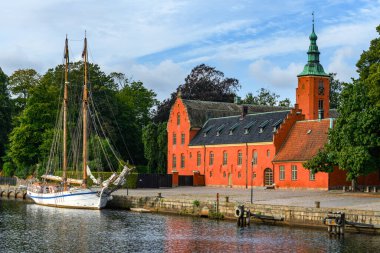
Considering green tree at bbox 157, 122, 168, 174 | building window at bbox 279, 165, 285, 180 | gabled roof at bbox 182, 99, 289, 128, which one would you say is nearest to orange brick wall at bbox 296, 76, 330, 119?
gabled roof at bbox 182, 99, 289, 128

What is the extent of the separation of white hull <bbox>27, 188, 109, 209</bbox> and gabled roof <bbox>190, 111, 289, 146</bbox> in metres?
20.8

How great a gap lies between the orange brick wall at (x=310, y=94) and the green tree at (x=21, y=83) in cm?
4219

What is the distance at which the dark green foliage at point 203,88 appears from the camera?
326 feet

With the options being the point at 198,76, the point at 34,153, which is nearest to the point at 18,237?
the point at 34,153

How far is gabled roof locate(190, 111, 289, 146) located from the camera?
234 ft

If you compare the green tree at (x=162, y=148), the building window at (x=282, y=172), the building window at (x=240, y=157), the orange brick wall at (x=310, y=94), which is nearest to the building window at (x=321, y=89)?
the orange brick wall at (x=310, y=94)

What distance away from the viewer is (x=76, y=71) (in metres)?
93.7

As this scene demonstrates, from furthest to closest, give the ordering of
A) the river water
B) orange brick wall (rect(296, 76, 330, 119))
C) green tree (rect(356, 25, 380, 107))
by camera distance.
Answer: orange brick wall (rect(296, 76, 330, 119))
green tree (rect(356, 25, 380, 107))
the river water

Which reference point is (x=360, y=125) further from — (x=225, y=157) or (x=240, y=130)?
(x=225, y=157)

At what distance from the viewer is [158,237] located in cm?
3759

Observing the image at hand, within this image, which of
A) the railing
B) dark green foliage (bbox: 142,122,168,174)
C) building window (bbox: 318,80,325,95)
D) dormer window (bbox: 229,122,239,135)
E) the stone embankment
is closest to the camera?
the stone embankment

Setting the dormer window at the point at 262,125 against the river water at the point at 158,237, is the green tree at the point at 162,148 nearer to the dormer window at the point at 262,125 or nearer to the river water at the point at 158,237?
the dormer window at the point at 262,125

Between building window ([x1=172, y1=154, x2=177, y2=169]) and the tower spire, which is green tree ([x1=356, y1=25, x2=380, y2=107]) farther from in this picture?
building window ([x1=172, y1=154, x2=177, y2=169])

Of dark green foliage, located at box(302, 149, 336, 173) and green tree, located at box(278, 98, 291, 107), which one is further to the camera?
green tree, located at box(278, 98, 291, 107)
